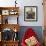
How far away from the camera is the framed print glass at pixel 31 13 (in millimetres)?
5793

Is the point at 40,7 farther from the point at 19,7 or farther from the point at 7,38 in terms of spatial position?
the point at 7,38

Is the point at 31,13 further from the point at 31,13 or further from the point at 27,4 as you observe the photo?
the point at 27,4

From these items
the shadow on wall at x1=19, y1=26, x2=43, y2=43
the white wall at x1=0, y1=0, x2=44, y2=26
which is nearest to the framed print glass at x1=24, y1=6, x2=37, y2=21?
the white wall at x1=0, y1=0, x2=44, y2=26

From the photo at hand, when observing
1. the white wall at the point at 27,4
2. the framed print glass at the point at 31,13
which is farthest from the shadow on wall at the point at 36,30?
the framed print glass at the point at 31,13

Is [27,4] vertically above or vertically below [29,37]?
above

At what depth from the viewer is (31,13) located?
5820 mm

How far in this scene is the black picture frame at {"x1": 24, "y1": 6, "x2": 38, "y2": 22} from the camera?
579 centimetres

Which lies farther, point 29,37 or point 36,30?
point 36,30

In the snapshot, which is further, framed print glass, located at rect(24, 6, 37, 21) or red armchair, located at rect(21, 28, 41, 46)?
framed print glass, located at rect(24, 6, 37, 21)

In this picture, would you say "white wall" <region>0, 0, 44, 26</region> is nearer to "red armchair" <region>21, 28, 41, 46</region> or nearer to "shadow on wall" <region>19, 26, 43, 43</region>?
"shadow on wall" <region>19, 26, 43, 43</region>

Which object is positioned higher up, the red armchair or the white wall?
the white wall

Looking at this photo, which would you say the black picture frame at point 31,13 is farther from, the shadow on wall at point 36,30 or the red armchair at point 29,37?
the red armchair at point 29,37

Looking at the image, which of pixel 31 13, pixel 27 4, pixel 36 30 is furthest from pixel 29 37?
pixel 27 4

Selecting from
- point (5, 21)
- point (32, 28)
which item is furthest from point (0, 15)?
point (32, 28)
